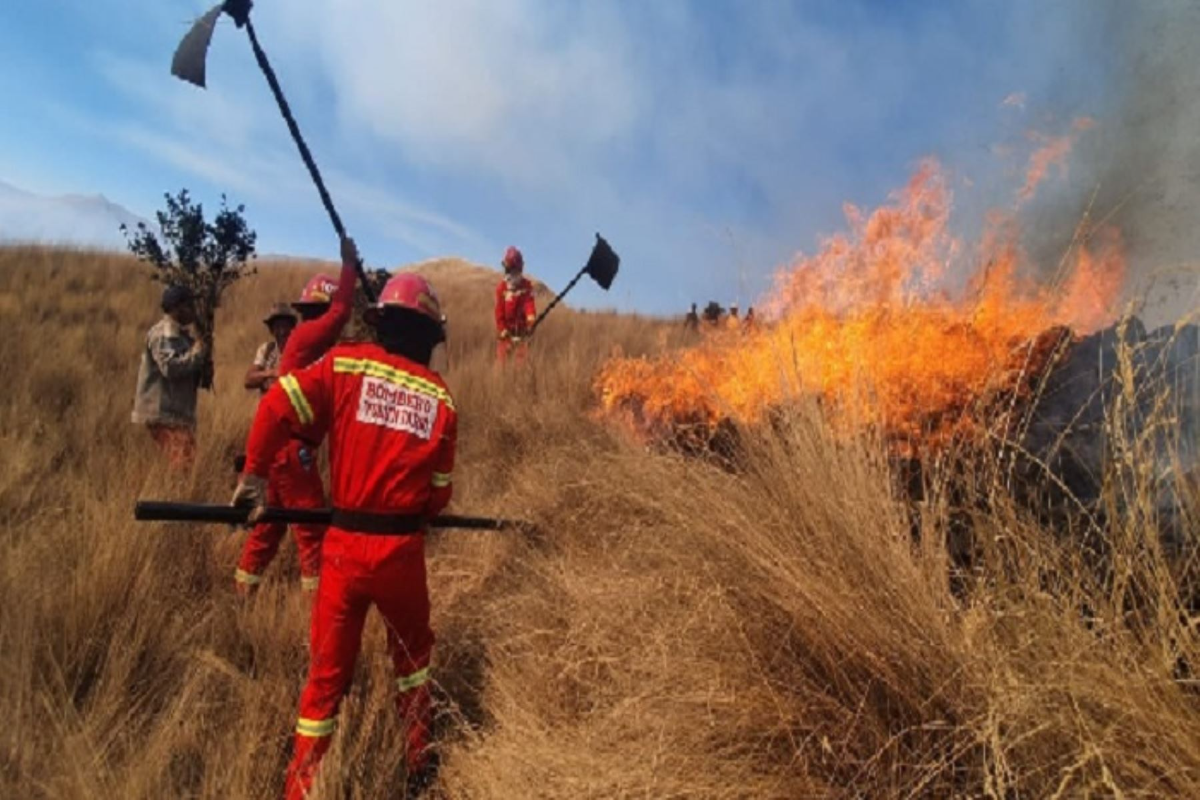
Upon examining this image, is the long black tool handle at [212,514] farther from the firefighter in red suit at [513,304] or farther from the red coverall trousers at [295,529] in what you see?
the firefighter in red suit at [513,304]

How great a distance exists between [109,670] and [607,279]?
23.8 feet

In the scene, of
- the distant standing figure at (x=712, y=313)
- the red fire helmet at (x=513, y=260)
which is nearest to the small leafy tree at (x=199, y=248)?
the red fire helmet at (x=513, y=260)

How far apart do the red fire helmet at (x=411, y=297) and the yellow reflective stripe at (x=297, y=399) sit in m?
0.50

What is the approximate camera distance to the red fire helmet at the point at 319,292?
490 cm

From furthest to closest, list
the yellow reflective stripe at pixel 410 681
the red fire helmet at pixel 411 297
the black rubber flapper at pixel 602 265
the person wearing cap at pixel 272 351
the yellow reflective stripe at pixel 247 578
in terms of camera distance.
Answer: the black rubber flapper at pixel 602 265 → the person wearing cap at pixel 272 351 → the yellow reflective stripe at pixel 247 578 → the red fire helmet at pixel 411 297 → the yellow reflective stripe at pixel 410 681

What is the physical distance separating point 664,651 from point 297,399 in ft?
5.63

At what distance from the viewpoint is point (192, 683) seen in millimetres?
3023

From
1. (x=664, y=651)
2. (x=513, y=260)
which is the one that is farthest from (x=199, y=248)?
(x=664, y=651)

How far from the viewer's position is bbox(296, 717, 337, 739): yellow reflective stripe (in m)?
2.73

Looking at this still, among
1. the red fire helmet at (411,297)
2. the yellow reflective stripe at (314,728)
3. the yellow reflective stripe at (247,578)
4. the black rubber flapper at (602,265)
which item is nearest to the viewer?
the yellow reflective stripe at (314,728)

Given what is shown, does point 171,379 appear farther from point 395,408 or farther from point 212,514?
point 395,408

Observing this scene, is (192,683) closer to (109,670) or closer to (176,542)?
→ (109,670)

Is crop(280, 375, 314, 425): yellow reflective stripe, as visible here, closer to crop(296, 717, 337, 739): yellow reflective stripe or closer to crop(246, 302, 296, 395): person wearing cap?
crop(296, 717, 337, 739): yellow reflective stripe

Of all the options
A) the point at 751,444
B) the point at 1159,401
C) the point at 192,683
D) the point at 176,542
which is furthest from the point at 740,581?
the point at 176,542
